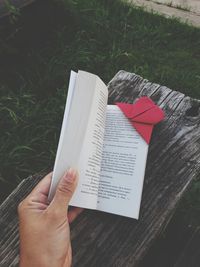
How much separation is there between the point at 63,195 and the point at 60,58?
2.31 m

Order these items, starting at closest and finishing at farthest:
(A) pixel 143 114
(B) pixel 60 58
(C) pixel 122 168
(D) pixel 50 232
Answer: (D) pixel 50 232 → (C) pixel 122 168 → (A) pixel 143 114 → (B) pixel 60 58

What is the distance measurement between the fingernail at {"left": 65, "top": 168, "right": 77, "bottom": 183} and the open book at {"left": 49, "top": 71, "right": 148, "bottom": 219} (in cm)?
3

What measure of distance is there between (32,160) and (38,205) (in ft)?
4.48

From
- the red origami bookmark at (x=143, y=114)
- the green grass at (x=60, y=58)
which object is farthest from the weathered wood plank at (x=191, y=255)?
the green grass at (x=60, y=58)

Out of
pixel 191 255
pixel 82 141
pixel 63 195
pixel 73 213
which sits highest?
pixel 82 141

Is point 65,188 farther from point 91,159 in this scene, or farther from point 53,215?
point 91,159

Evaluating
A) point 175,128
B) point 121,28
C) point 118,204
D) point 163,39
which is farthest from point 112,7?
point 118,204

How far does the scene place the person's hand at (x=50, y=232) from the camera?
119 centimetres

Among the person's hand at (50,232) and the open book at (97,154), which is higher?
the open book at (97,154)

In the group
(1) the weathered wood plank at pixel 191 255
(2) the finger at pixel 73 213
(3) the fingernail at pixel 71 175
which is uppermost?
(3) the fingernail at pixel 71 175

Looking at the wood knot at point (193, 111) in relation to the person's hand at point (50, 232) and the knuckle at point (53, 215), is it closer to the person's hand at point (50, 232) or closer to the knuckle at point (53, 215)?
the person's hand at point (50, 232)

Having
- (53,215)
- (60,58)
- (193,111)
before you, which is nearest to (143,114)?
(193,111)

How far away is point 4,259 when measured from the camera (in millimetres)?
1388

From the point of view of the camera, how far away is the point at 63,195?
124cm
